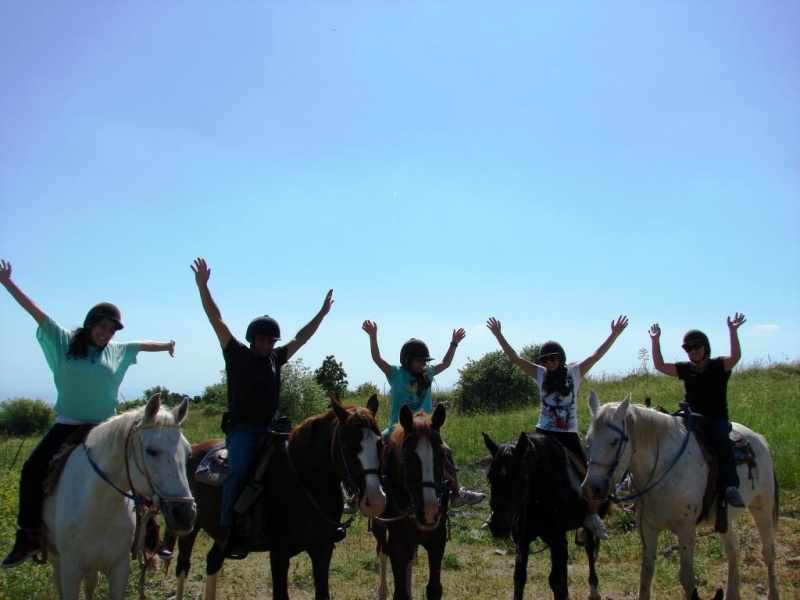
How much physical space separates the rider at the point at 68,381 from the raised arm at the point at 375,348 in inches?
106

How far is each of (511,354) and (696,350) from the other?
2042 mm

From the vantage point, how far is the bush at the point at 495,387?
70.9ft

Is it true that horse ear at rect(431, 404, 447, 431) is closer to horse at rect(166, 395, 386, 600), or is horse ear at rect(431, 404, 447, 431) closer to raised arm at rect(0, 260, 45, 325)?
horse at rect(166, 395, 386, 600)

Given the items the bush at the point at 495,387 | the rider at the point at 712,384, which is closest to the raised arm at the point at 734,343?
the rider at the point at 712,384

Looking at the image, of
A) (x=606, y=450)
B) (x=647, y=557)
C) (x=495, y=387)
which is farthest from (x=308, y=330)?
(x=495, y=387)

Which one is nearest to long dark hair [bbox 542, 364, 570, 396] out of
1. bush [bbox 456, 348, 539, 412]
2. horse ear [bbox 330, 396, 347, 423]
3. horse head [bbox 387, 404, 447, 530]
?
horse head [bbox 387, 404, 447, 530]

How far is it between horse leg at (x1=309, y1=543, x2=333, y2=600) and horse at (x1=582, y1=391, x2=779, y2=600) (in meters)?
2.34

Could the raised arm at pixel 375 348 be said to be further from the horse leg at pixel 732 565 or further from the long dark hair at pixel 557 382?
the horse leg at pixel 732 565

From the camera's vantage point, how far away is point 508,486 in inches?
205

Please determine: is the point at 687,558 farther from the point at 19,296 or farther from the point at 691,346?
the point at 19,296

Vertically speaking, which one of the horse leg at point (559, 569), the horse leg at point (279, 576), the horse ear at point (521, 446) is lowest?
the horse leg at point (559, 569)

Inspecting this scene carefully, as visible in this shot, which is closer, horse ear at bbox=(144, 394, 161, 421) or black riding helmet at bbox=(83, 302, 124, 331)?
horse ear at bbox=(144, 394, 161, 421)

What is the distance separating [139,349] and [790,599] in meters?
7.49

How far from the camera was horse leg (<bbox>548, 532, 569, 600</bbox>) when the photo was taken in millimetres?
5398
